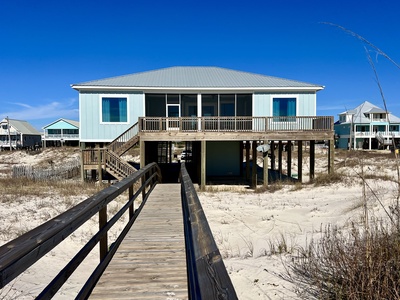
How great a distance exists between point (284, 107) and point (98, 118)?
39.0 feet

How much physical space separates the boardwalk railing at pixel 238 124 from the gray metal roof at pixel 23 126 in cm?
6471

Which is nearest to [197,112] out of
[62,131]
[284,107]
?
[284,107]

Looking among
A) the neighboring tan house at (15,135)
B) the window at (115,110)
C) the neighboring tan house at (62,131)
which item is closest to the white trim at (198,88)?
the window at (115,110)

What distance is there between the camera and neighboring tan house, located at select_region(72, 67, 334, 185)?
17.1m

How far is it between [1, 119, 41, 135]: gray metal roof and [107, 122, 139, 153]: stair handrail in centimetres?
6294

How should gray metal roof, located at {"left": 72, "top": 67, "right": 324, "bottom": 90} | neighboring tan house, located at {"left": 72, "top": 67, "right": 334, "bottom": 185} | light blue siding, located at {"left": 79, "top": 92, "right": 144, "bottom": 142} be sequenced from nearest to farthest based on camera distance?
1. neighboring tan house, located at {"left": 72, "top": 67, "right": 334, "bottom": 185}
2. light blue siding, located at {"left": 79, "top": 92, "right": 144, "bottom": 142}
3. gray metal roof, located at {"left": 72, "top": 67, "right": 324, "bottom": 90}

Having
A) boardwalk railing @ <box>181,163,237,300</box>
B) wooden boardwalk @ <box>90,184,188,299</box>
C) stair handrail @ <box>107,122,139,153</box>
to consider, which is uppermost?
stair handrail @ <box>107,122,139,153</box>

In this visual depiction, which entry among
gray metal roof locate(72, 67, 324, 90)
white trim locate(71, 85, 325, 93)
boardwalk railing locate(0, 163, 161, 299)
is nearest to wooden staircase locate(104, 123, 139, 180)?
white trim locate(71, 85, 325, 93)

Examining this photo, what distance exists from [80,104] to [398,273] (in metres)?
18.6

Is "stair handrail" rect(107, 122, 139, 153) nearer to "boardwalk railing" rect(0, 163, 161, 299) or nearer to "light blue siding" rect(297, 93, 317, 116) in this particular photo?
"light blue siding" rect(297, 93, 317, 116)

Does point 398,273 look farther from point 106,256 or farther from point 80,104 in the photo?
point 80,104

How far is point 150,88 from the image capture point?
18531mm

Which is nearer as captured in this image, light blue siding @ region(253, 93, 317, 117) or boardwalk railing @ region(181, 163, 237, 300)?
boardwalk railing @ region(181, 163, 237, 300)

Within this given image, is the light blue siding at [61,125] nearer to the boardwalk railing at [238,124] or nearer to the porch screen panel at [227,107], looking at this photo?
the porch screen panel at [227,107]
